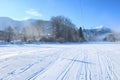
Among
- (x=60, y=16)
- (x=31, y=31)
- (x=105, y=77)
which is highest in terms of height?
(x=60, y=16)

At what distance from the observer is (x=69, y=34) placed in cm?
8269

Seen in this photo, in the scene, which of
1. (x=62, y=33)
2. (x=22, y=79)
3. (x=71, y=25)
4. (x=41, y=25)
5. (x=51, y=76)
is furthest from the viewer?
(x=41, y=25)

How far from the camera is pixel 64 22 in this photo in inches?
3371

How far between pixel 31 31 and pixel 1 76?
86804 mm

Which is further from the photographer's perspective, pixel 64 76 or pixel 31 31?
pixel 31 31

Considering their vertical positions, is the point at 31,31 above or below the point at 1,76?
above

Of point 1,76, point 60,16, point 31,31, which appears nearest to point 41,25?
point 31,31

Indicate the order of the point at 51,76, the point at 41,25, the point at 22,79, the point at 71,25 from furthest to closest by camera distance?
the point at 41,25
the point at 71,25
the point at 51,76
the point at 22,79

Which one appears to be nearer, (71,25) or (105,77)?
(105,77)

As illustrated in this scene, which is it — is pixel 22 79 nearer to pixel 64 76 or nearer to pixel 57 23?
pixel 64 76

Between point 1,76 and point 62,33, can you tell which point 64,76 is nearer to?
point 1,76

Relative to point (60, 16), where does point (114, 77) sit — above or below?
below

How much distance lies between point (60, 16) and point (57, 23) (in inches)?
189

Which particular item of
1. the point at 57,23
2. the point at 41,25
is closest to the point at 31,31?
the point at 41,25
